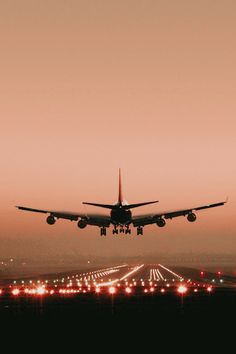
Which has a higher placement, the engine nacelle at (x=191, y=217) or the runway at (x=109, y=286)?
the engine nacelle at (x=191, y=217)

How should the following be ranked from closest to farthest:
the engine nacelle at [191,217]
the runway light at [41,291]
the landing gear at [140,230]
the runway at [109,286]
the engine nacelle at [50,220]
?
the runway light at [41,291] → the runway at [109,286] → the engine nacelle at [50,220] → the engine nacelle at [191,217] → the landing gear at [140,230]

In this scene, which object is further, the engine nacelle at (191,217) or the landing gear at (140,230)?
the landing gear at (140,230)

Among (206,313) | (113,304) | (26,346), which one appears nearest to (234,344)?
(26,346)

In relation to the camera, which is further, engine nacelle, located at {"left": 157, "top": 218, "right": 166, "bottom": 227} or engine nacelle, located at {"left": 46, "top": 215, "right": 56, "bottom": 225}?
engine nacelle, located at {"left": 157, "top": 218, "right": 166, "bottom": 227}

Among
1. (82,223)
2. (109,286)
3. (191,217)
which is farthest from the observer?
(109,286)

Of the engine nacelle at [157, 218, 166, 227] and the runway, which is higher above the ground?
the engine nacelle at [157, 218, 166, 227]

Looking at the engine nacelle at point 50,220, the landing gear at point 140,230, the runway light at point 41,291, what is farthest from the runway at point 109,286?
the engine nacelle at point 50,220

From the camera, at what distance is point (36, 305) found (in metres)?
59.0

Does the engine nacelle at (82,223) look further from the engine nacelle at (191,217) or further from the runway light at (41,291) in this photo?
the engine nacelle at (191,217)

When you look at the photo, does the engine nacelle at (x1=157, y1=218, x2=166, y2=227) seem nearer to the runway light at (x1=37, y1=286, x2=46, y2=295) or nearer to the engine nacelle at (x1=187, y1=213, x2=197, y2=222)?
the engine nacelle at (x1=187, y1=213, x2=197, y2=222)

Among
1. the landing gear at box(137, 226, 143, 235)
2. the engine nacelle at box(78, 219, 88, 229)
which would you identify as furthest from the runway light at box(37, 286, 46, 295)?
the landing gear at box(137, 226, 143, 235)

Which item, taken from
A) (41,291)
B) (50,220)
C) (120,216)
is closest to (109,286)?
(41,291)

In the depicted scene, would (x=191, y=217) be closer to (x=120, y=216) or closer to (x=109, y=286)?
(x=120, y=216)

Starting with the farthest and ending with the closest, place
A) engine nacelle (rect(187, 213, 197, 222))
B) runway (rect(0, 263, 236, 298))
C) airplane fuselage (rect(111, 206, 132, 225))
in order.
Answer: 1. engine nacelle (rect(187, 213, 197, 222))
2. airplane fuselage (rect(111, 206, 132, 225))
3. runway (rect(0, 263, 236, 298))
